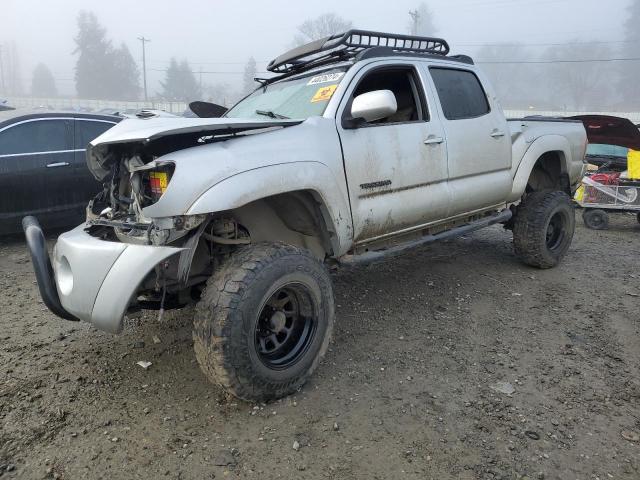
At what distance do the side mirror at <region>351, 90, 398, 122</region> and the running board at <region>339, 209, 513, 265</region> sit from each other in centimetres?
94

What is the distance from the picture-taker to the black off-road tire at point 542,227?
4.69 meters

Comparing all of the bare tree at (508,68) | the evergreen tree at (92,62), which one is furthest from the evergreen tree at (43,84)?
the bare tree at (508,68)

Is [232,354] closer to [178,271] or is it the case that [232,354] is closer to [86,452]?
[178,271]

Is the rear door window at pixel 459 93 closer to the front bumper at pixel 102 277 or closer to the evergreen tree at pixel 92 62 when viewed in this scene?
the front bumper at pixel 102 277

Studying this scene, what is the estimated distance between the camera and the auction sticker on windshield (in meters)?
3.33

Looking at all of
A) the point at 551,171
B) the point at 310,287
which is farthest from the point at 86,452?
the point at 551,171

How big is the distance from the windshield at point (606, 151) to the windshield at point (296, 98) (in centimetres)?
722

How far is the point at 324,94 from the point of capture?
3.26 m

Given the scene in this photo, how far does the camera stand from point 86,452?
223 cm

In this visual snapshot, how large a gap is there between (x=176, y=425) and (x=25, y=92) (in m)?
138

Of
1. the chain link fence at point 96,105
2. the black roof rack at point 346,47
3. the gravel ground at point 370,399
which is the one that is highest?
the chain link fence at point 96,105

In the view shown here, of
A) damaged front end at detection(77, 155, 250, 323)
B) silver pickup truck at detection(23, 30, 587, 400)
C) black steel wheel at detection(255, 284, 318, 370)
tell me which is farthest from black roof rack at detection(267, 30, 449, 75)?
black steel wheel at detection(255, 284, 318, 370)

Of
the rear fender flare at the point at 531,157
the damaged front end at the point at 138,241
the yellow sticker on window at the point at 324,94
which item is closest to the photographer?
the damaged front end at the point at 138,241

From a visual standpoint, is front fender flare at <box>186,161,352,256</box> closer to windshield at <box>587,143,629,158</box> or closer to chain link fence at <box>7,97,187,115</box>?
windshield at <box>587,143,629,158</box>
